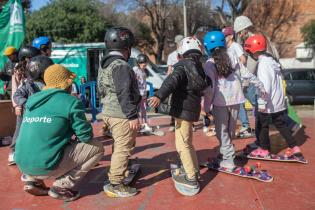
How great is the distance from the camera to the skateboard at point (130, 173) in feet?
14.5

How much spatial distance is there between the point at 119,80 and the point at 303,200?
2411 mm

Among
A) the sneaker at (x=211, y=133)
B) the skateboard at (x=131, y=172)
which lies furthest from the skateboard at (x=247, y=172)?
the sneaker at (x=211, y=133)

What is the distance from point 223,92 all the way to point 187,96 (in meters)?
0.66

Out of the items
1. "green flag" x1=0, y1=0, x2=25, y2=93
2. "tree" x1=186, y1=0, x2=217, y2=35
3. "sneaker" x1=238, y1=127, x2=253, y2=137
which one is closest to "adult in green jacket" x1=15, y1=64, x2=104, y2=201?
"sneaker" x1=238, y1=127, x2=253, y2=137

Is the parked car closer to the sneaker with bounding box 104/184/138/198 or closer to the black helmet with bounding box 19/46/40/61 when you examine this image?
the black helmet with bounding box 19/46/40/61

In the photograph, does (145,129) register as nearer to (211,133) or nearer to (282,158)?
(211,133)

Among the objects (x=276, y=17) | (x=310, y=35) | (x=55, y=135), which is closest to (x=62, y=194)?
(x=55, y=135)

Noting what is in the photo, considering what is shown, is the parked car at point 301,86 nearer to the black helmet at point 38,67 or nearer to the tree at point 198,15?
the black helmet at point 38,67

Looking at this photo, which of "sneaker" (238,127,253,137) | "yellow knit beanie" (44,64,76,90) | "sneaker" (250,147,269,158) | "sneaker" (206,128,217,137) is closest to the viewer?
"yellow knit beanie" (44,64,76,90)

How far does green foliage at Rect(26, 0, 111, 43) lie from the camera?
29859 millimetres

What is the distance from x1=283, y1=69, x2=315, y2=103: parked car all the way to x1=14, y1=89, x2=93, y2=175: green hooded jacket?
472 inches

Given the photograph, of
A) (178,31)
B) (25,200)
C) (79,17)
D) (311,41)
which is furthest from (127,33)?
(178,31)

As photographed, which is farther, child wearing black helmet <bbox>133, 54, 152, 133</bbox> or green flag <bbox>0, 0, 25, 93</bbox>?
green flag <bbox>0, 0, 25, 93</bbox>

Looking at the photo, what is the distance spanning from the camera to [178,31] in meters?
36.2
